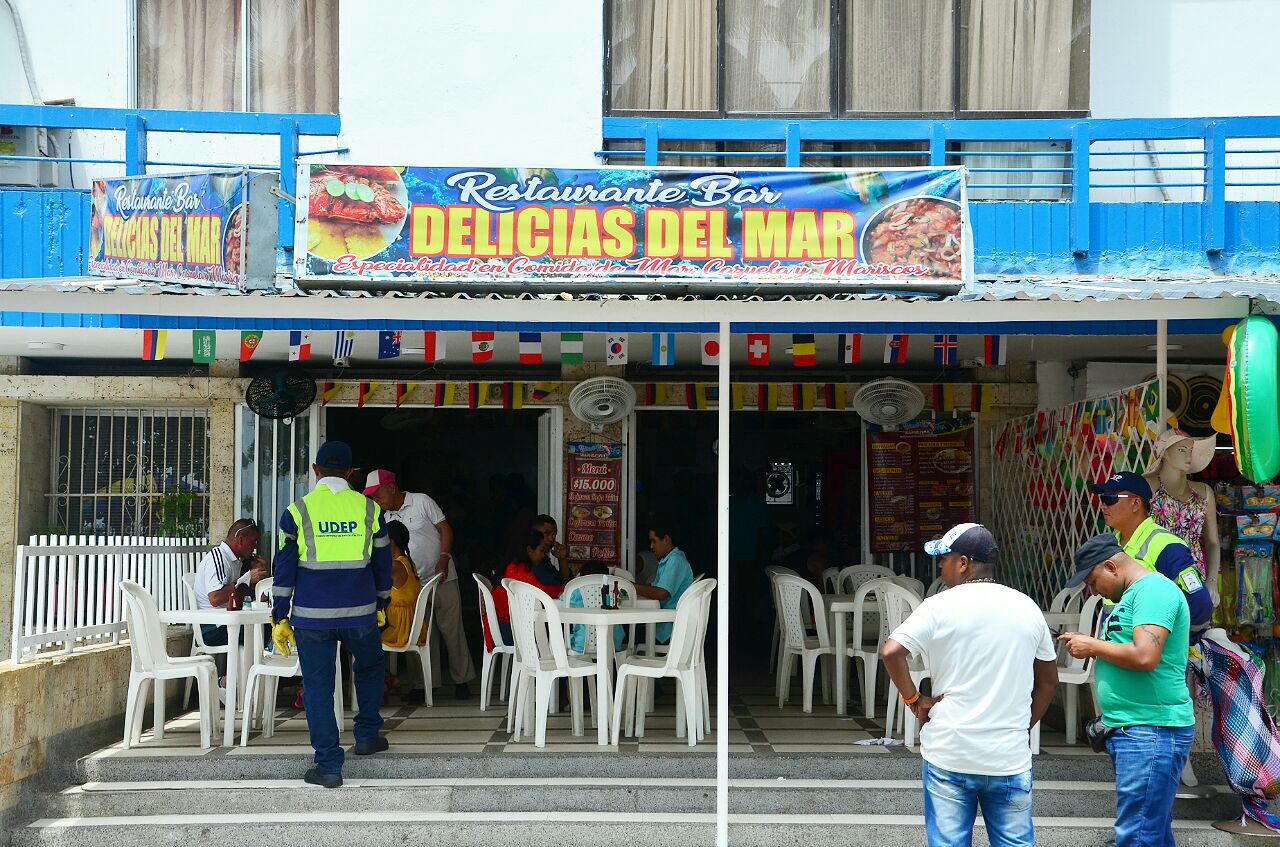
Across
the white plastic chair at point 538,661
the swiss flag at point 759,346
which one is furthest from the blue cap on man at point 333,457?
the swiss flag at point 759,346

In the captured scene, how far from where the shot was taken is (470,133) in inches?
336

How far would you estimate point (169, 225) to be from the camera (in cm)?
652

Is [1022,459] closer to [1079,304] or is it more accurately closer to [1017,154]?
[1017,154]

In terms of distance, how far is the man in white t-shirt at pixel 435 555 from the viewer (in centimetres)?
862

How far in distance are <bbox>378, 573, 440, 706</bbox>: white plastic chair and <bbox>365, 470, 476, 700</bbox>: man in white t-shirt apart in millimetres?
345

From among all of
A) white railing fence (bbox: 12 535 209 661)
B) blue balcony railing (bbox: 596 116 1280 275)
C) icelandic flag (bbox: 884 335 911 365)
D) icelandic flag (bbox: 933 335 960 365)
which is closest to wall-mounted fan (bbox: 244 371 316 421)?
white railing fence (bbox: 12 535 209 661)

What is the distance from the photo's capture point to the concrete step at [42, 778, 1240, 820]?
20.0 ft

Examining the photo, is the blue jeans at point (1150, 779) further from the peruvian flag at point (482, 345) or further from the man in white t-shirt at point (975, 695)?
the peruvian flag at point (482, 345)

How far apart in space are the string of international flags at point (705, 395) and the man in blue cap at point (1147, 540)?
4941mm

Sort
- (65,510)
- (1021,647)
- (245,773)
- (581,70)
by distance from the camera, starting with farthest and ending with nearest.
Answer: (65,510) → (581,70) → (245,773) → (1021,647)

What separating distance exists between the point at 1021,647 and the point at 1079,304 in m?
2.23

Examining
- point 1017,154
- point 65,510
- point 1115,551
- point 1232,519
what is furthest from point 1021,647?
point 65,510

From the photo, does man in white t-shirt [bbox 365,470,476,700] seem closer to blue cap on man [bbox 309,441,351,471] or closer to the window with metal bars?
the window with metal bars

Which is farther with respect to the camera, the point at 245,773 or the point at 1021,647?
the point at 245,773
